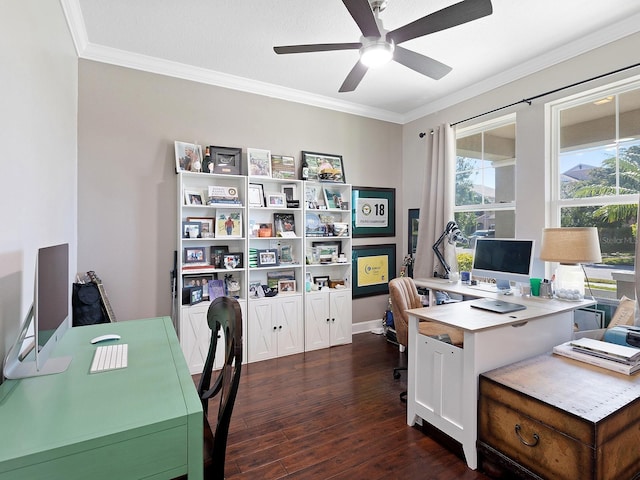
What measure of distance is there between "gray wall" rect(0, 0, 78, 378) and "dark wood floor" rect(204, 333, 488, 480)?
1416 millimetres

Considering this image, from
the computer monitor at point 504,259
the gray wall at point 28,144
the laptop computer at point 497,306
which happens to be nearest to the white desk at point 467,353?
the laptop computer at point 497,306

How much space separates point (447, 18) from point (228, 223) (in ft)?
8.03

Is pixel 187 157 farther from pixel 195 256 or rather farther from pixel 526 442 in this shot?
pixel 526 442

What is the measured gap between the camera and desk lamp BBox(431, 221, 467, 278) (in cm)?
360

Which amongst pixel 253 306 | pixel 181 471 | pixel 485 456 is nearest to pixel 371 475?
pixel 485 456

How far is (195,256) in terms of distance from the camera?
323 centimetres

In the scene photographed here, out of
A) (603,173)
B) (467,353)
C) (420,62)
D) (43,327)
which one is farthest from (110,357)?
(603,173)

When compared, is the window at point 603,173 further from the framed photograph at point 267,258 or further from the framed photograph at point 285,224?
the framed photograph at point 267,258

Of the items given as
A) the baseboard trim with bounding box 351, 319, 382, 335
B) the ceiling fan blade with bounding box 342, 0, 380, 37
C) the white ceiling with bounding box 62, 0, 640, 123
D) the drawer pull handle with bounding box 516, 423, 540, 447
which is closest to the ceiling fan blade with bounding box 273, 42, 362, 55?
the ceiling fan blade with bounding box 342, 0, 380, 37

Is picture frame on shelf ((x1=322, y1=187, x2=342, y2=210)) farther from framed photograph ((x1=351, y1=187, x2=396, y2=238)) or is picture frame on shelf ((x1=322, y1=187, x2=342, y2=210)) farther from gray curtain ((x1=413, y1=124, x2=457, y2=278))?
gray curtain ((x1=413, y1=124, x2=457, y2=278))

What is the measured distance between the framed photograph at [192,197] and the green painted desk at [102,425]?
2055mm

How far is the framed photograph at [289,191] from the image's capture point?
3.70m

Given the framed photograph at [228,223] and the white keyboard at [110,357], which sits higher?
the framed photograph at [228,223]

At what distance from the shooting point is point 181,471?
101cm
